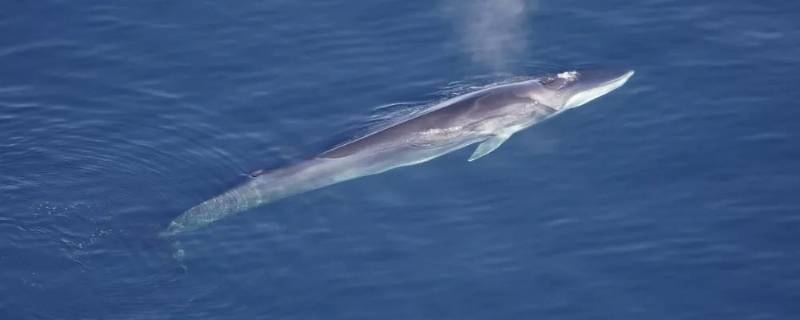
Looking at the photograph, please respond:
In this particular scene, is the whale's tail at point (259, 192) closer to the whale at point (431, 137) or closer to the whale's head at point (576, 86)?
the whale at point (431, 137)

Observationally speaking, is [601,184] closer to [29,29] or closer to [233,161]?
[233,161]

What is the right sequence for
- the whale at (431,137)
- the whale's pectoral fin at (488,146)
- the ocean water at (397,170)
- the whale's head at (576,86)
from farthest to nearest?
the whale's head at (576,86)
the whale's pectoral fin at (488,146)
the whale at (431,137)
the ocean water at (397,170)

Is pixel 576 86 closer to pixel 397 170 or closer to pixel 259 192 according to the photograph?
pixel 397 170

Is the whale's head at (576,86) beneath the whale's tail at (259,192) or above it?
above

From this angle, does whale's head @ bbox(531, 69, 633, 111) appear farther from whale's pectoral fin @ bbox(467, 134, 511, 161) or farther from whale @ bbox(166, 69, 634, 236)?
whale's pectoral fin @ bbox(467, 134, 511, 161)

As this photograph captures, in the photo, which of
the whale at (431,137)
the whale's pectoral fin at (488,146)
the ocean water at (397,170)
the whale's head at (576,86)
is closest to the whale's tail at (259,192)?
the whale at (431,137)

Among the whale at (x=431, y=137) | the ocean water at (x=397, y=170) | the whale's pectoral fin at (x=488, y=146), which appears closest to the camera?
the ocean water at (x=397, y=170)

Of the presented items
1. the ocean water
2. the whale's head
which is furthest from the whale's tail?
the whale's head
